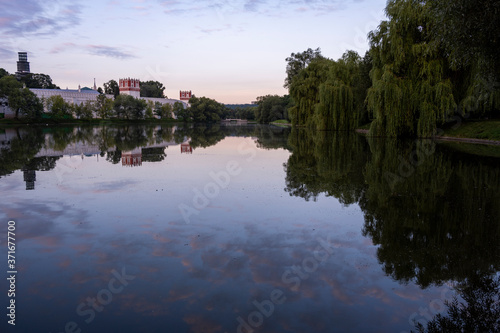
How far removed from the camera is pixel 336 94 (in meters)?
38.4

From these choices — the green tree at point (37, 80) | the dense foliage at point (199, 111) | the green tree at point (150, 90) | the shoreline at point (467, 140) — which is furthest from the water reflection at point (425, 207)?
the green tree at point (150, 90)

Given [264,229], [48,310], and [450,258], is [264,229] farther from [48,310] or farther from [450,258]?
[48,310]

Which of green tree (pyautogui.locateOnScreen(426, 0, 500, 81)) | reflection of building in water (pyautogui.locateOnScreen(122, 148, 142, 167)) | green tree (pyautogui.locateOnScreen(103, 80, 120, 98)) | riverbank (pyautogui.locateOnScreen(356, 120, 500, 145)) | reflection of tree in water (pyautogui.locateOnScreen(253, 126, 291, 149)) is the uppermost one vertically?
green tree (pyautogui.locateOnScreen(103, 80, 120, 98))

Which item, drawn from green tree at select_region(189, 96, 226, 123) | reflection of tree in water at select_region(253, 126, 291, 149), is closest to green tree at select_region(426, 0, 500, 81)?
reflection of tree in water at select_region(253, 126, 291, 149)

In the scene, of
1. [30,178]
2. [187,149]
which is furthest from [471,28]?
[187,149]

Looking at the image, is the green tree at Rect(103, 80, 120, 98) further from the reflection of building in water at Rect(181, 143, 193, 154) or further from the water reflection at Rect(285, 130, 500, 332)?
the water reflection at Rect(285, 130, 500, 332)

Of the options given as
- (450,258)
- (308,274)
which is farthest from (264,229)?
(450,258)

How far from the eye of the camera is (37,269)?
571 cm

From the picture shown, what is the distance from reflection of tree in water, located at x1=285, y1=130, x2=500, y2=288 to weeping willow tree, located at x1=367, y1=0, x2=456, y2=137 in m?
9.53

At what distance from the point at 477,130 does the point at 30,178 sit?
2909cm

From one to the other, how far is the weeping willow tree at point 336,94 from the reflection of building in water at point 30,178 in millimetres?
30097

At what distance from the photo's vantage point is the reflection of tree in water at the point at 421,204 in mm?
6102

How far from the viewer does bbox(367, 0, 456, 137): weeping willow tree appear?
2681cm

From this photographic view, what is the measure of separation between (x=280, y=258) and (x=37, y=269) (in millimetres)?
3780
